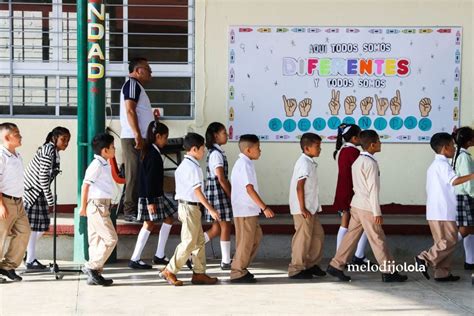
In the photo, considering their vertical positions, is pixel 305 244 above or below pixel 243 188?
below

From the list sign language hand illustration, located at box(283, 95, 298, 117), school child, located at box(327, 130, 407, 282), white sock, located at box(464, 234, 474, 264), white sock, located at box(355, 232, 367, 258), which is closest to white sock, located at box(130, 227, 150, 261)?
school child, located at box(327, 130, 407, 282)

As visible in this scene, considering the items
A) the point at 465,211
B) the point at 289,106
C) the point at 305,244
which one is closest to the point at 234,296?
the point at 305,244

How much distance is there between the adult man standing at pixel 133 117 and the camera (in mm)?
9297

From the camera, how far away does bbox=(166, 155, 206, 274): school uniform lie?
8242 millimetres

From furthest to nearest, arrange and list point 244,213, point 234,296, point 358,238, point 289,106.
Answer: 1. point 289,106
2. point 358,238
3. point 244,213
4. point 234,296

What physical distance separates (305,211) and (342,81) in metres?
2.86

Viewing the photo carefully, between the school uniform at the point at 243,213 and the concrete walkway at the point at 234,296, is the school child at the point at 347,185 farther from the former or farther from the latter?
the school uniform at the point at 243,213

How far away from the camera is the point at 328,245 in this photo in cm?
979

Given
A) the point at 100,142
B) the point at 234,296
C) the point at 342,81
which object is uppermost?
the point at 342,81

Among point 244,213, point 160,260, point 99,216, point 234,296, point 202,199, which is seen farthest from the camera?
point 160,260

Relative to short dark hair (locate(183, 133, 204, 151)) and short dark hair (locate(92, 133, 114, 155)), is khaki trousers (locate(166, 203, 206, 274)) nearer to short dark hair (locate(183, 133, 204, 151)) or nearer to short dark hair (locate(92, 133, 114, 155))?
short dark hair (locate(183, 133, 204, 151))

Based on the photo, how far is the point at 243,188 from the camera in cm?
848

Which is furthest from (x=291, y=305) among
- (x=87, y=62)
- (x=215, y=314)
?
(x=87, y=62)

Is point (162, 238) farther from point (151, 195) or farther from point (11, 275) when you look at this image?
point (11, 275)
